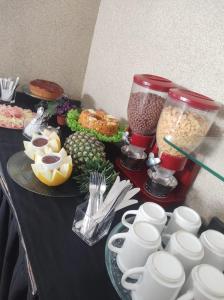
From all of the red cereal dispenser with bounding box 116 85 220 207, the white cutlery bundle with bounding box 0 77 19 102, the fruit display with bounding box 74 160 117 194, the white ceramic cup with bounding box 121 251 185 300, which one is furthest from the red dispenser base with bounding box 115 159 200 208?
the white cutlery bundle with bounding box 0 77 19 102

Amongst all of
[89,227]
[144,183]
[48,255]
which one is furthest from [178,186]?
[48,255]

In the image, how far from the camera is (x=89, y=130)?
0.94 metres

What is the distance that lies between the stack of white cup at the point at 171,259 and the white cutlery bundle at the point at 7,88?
904 millimetres

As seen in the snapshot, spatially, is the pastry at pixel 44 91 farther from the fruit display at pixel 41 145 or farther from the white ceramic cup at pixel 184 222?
the white ceramic cup at pixel 184 222

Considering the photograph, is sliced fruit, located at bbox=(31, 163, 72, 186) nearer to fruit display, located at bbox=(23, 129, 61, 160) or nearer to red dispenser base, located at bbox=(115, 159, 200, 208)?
fruit display, located at bbox=(23, 129, 61, 160)

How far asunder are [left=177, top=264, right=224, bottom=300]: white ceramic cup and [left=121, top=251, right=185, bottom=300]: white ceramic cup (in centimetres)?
2

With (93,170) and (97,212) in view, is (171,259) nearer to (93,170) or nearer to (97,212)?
(97,212)

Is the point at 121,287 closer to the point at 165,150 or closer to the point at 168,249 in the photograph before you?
the point at 168,249

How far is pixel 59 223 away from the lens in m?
0.62

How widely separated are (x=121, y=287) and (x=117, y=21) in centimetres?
105

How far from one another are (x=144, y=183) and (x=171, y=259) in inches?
14.9

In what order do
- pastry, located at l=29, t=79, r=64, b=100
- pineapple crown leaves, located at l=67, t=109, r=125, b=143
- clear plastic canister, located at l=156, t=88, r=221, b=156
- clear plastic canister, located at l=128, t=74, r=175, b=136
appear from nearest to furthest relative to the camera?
clear plastic canister, located at l=156, t=88, r=221, b=156 → clear plastic canister, located at l=128, t=74, r=175, b=136 → pineapple crown leaves, located at l=67, t=109, r=125, b=143 → pastry, located at l=29, t=79, r=64, b=100

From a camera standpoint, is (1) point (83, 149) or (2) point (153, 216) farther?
(1) point (83, 149)

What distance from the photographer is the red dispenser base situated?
0.77 meters
